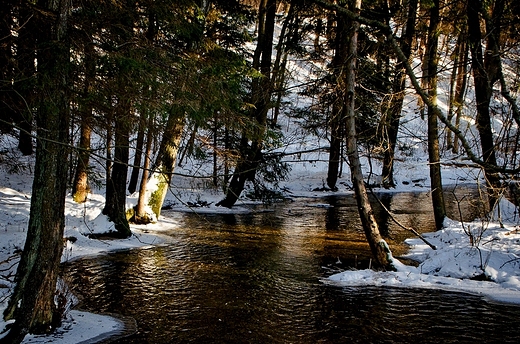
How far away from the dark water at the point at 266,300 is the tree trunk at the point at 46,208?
1217 millimetres

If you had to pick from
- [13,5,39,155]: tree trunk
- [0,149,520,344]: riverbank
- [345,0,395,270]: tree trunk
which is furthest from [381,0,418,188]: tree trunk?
[13,5,39,155]: tree trunk

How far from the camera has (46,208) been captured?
5.24m

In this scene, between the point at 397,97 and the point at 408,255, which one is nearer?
the point at 397,97

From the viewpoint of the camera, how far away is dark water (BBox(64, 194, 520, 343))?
5836 millimetres

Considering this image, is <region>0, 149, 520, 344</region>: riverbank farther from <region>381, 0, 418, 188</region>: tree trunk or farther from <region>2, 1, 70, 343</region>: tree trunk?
<region>381, 0, 418, 188</region>: tree trunk

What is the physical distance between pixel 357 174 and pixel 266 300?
353 centimetres

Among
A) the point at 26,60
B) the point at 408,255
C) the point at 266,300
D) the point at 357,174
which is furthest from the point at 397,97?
the point at 26,60

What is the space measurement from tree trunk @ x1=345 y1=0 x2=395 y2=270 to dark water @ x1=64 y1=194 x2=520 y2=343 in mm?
813

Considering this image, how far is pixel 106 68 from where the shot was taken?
5.46 m

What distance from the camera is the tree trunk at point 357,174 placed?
8.95m

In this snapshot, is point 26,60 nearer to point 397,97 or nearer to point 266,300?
point 266,300

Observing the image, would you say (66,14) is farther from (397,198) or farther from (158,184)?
(397,198)

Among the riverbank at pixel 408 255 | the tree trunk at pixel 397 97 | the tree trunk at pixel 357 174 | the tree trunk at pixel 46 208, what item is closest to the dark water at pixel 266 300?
the riverbank at pixel 408 255

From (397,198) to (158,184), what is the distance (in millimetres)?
13787
